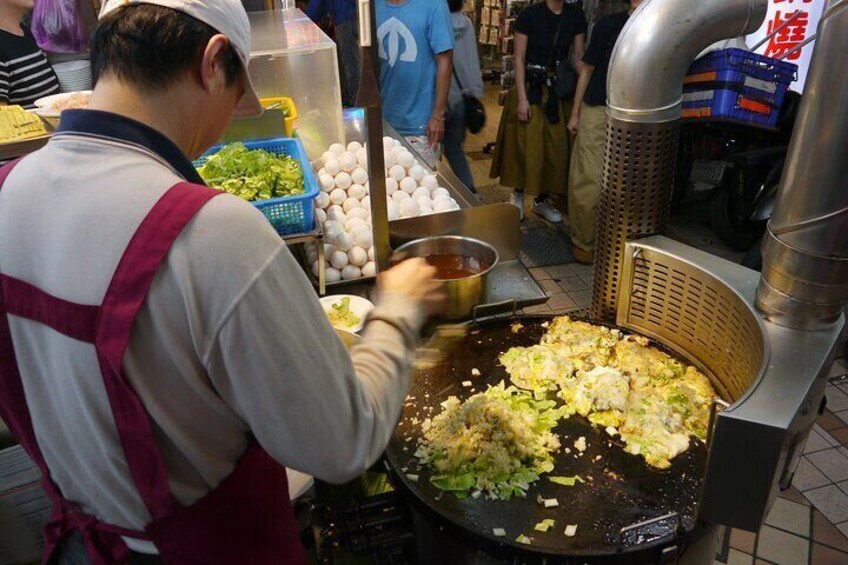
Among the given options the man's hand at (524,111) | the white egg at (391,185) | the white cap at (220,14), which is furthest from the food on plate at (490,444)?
the man's hand at (524,111)

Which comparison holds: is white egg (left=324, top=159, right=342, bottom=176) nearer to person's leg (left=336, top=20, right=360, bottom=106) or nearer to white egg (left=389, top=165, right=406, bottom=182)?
white egg (left=389, top=165, right=406, bottom=182)

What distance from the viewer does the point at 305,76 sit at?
4.57 metres

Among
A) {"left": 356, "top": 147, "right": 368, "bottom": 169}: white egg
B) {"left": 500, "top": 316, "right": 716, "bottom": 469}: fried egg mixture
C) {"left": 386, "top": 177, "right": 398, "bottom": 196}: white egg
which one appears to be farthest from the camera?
{"left": 356, "top": 147, "right": 368, "bottom": 169}: white egg

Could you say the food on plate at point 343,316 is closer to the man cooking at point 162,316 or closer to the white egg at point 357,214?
the white egg at point 357,214

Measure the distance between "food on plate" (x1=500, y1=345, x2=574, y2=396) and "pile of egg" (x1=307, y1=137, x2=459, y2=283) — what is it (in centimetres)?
106

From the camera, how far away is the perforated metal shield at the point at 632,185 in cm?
230

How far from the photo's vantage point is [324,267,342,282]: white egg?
3.43m

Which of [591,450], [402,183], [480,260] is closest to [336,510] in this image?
[591,450]

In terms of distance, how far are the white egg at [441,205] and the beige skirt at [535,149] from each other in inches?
129

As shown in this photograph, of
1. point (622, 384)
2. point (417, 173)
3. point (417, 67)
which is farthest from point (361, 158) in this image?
point (622, 384)

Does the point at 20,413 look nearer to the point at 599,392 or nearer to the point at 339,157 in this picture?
the point at 599,392

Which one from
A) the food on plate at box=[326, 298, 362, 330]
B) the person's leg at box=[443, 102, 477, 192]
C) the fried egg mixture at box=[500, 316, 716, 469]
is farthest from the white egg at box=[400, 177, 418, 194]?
the person's leg at box=[443, 102, 477, 192]

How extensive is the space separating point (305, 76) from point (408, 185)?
133cm

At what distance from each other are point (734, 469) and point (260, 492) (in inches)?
49.7
